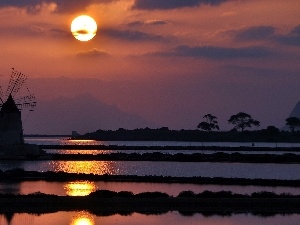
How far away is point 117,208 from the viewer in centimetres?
3017

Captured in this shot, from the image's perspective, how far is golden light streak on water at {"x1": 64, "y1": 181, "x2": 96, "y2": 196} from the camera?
3756 cm

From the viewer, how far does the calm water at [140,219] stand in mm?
25641

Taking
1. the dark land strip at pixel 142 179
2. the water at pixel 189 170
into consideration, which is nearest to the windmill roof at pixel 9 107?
the water at pixel 189 170

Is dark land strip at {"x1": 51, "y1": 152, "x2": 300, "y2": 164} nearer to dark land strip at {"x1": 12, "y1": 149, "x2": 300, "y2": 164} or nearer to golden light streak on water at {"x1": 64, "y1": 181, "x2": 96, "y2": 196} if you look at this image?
dark land strip at {"x1": 12, "y1": 149, "x2": 300, "y2": 164}

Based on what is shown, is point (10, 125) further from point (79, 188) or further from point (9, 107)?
point (79, 188)

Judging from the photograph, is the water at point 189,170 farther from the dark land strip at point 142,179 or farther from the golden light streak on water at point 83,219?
the golden light streak on water at point 83,219

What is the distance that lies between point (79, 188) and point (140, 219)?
14.9 meters

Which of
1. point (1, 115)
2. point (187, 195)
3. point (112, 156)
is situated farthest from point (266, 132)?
point (187, 195)

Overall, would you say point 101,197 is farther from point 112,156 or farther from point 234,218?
point 112,156

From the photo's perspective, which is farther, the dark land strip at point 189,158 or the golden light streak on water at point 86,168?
the dark land strip at point 189,158

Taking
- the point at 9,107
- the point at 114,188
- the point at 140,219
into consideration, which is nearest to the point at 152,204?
the point at 140,219

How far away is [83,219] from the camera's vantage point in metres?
26.2

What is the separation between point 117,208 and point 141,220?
3.85m

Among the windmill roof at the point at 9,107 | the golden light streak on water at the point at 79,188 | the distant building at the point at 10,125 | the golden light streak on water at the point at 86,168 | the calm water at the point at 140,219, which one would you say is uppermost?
the windmill roof at the point at 9,107
